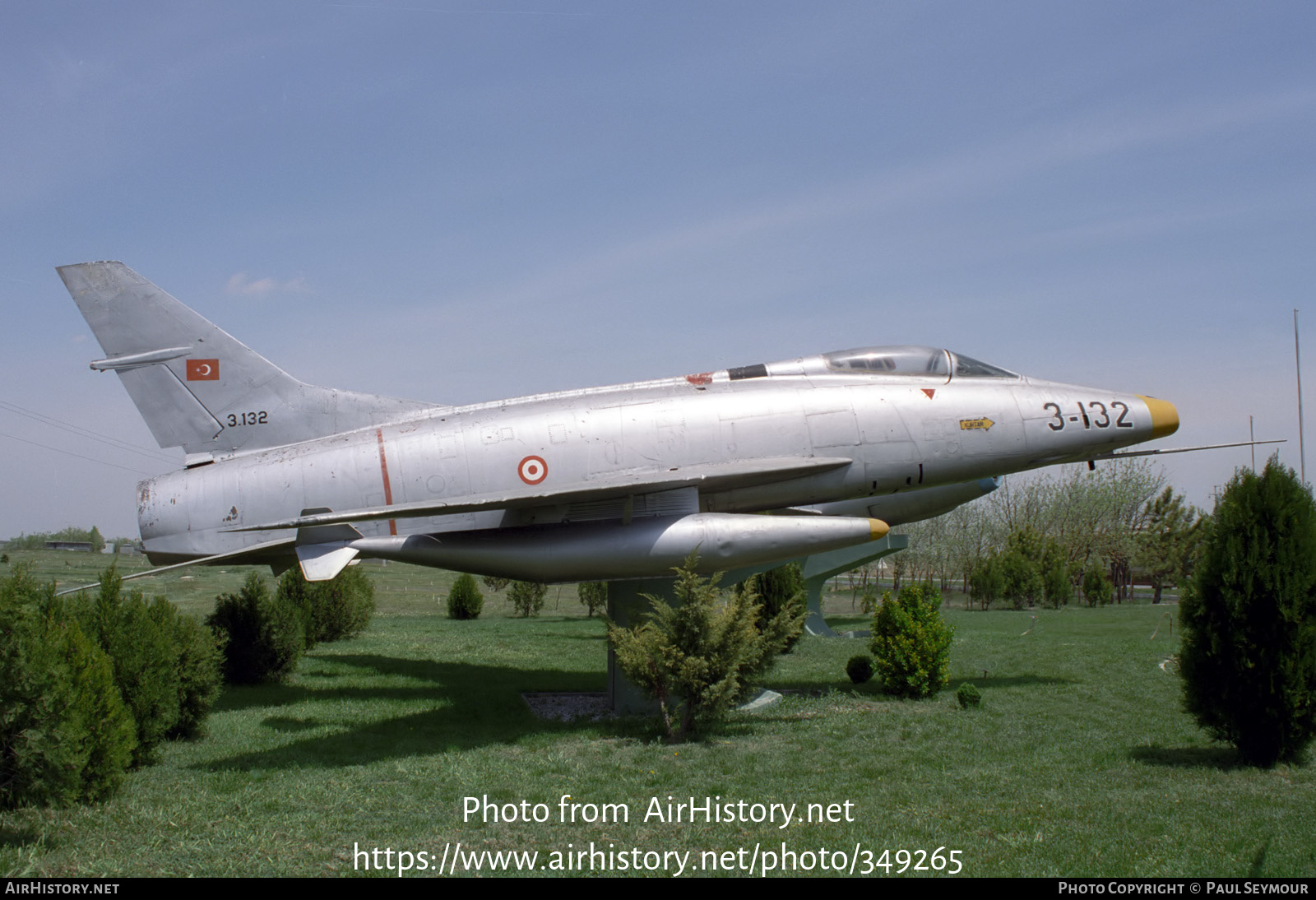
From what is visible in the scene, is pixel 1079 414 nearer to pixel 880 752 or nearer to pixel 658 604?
pixel 880 752

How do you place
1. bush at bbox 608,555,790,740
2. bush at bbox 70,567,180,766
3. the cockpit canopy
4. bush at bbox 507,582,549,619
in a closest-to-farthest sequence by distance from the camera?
bush at bbox 70,567,180,766 < bush at bbox 608,555,790,740 < the cockpit canopy < bush at bbox 507,582,549,619

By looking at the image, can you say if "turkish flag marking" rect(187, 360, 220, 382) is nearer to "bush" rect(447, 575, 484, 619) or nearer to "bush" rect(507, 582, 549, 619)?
"bush" rect(447, 575, 484, 619)

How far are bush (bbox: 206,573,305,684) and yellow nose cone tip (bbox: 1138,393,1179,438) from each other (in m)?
14.5

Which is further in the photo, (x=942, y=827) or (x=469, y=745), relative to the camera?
(x=469, y=745)

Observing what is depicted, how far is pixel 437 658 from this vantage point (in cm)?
1889

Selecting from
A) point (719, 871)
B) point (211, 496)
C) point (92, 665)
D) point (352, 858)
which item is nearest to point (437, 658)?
point (211, 496)

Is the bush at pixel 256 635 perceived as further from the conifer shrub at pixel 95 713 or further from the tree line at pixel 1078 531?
the tree line at pixel 1078 531

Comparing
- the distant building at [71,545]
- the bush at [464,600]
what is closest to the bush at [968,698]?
the bush at [464,600]

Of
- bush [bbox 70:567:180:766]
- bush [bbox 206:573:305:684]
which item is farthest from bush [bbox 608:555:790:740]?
bush [bbox 206:573:305:684]

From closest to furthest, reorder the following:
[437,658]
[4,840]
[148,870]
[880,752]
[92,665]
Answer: [148,870] < [4,840] < [92,665] < [880,752] < [437,658]

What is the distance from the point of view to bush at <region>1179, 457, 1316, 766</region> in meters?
8.75

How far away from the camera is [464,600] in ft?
98.4

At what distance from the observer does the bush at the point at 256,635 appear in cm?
1512

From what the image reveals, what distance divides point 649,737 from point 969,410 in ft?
20.3
